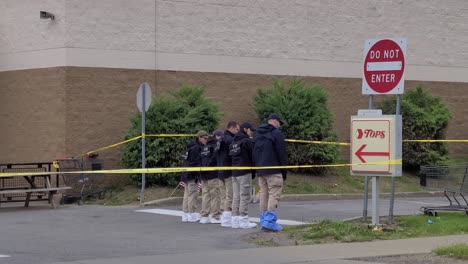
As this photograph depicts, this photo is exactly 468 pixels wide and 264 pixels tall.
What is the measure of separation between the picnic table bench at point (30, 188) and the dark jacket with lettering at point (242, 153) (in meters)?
6.39

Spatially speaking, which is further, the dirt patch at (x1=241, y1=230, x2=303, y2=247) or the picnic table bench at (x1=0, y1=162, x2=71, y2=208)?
the picnic table bench at (x1=0, y1=162, x2=71, y2=208)

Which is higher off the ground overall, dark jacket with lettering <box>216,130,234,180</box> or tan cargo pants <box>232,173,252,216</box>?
dark jacket with lettering <box>216,130,234,180</box>

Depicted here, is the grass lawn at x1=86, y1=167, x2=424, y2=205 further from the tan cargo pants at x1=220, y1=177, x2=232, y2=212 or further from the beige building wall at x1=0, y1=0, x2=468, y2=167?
the tan cargo pants at x1=220, y1=177, x2=232, y2=212

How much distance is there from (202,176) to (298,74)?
36.5 ft

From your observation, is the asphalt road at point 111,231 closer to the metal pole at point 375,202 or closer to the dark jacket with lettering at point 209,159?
the dark jacket with lettering at point 209,159

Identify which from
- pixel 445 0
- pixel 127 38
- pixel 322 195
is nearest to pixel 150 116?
pixel 127 38

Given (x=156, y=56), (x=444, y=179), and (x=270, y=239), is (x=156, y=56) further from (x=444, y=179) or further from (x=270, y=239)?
(x=270, y=239)

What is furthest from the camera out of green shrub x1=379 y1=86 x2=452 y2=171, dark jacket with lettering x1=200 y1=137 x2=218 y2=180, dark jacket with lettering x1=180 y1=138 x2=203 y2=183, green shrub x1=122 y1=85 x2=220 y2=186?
green shrub x1=379 y1=86 x2=452 y2=171

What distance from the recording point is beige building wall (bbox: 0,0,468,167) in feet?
73.6

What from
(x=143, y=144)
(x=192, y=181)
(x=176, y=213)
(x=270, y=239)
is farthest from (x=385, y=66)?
(x=143, y=144)

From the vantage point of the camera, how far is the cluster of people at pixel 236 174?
14.2 metres

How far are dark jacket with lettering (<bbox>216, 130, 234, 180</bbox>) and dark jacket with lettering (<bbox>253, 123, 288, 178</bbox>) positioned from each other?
58.9 inches

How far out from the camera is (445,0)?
30.2 metres

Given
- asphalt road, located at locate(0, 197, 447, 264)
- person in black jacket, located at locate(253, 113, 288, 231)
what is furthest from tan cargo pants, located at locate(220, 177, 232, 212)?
person in black jacket, located at locate(253, 113, 288, 231)
